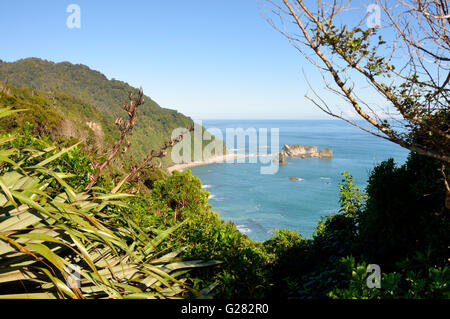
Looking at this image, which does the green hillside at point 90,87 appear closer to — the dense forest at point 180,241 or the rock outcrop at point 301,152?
the rock outcrop at point 301,152

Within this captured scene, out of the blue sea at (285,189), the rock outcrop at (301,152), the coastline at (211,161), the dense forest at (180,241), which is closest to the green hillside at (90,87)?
the coastline at (211,161)

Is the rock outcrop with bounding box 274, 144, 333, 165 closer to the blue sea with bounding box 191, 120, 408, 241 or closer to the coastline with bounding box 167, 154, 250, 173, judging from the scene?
the blue sea with bounding box 191, 120, 408, 241

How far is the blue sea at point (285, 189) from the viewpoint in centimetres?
3512

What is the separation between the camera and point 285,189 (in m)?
48.4

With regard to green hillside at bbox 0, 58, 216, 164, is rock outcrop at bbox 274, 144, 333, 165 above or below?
below

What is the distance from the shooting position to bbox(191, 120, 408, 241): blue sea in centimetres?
3512

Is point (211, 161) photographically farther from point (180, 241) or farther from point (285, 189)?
point (180, 241)

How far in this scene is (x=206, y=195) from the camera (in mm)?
7496

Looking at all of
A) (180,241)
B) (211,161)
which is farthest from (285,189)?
(180,241)

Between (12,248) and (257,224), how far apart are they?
35636mm

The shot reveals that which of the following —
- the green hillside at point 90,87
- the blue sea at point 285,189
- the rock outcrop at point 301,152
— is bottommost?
the blue sea at point 285,189

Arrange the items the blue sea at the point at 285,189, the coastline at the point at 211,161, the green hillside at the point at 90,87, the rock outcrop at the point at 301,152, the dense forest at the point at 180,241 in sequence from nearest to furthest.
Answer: the dense forest at the point at 180,241, the blue sea at the point at 285,189, the green hillside at the point at 90,87, the rock outcrop at the point at 301,152, the coastline at the point at 211,161

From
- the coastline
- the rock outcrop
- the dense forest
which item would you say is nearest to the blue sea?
the rock outcrop

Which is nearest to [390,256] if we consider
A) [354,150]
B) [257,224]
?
[257,224]
